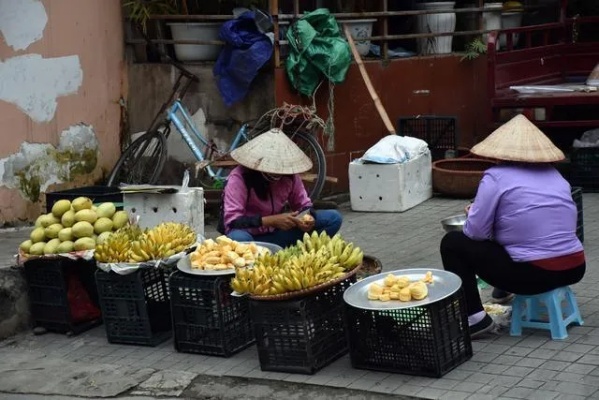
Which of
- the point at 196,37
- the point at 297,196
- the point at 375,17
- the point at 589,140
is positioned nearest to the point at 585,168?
the point at 589,140

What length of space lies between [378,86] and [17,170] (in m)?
4.01

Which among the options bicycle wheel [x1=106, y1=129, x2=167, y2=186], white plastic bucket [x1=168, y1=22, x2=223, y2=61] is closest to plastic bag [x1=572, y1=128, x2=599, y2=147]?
white plastic bucket [x1=168, y1=22, x2=223, y2=61]

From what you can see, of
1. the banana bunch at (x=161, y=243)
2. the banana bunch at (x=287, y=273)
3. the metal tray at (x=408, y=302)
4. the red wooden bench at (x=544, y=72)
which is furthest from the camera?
the red wooden bench at (x=544, y=72)

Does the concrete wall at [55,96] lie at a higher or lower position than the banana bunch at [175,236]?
higher

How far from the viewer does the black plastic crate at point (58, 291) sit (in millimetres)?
7750

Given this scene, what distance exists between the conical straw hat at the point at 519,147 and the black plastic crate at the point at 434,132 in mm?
5291

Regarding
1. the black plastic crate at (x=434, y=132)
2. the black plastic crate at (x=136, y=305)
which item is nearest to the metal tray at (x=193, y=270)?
the black plastic crate at (x=136, y=305)

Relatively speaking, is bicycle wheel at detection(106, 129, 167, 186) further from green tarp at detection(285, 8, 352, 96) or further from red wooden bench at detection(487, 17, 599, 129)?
red wooden bench at detection(487, 17, 599, 129)

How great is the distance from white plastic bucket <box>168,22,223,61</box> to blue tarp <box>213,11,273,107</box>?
338 millimetres

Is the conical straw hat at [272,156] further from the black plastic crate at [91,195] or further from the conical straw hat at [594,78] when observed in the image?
the conical straw hat at [594,78]

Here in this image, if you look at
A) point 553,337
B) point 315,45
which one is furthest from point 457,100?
point 553,337

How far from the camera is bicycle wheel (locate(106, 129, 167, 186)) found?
1120 centimetres

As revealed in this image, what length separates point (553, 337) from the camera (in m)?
6.88

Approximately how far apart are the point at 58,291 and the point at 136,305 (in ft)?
2.41
